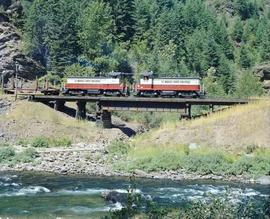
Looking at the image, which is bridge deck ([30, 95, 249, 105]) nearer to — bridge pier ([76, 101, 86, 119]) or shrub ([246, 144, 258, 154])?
bridge pier ([76, 101, 86, 119])

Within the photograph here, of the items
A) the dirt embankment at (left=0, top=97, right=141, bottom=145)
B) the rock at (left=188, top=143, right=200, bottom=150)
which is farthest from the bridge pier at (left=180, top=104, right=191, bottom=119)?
the rock at (left=188, top=143, right=200, bottom=150)

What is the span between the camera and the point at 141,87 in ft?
185

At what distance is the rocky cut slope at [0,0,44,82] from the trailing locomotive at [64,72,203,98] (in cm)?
1581

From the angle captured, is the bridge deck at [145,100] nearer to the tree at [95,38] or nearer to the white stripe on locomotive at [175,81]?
the white stripe on locomotive at [175,81]

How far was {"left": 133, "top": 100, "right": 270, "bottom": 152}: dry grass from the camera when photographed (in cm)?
4250

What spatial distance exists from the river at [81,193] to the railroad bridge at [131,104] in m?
16.8

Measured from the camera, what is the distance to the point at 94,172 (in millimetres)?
38281

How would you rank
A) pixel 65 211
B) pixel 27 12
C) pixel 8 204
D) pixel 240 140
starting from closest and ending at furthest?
1. pixel 65 211
2. pixel 8 204
3. pixel 240 140
4. pixel 27 12

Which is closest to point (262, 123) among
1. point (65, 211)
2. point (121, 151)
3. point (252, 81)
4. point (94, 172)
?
point (121, 151)

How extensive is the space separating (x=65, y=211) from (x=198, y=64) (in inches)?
3129

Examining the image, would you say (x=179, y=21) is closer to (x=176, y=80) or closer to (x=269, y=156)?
(x=176, y=80)

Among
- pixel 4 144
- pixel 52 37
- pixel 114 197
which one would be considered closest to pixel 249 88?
pixel 52 37

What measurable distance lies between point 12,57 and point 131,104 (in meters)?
25.9

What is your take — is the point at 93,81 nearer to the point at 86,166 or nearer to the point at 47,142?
the point at 47,142
